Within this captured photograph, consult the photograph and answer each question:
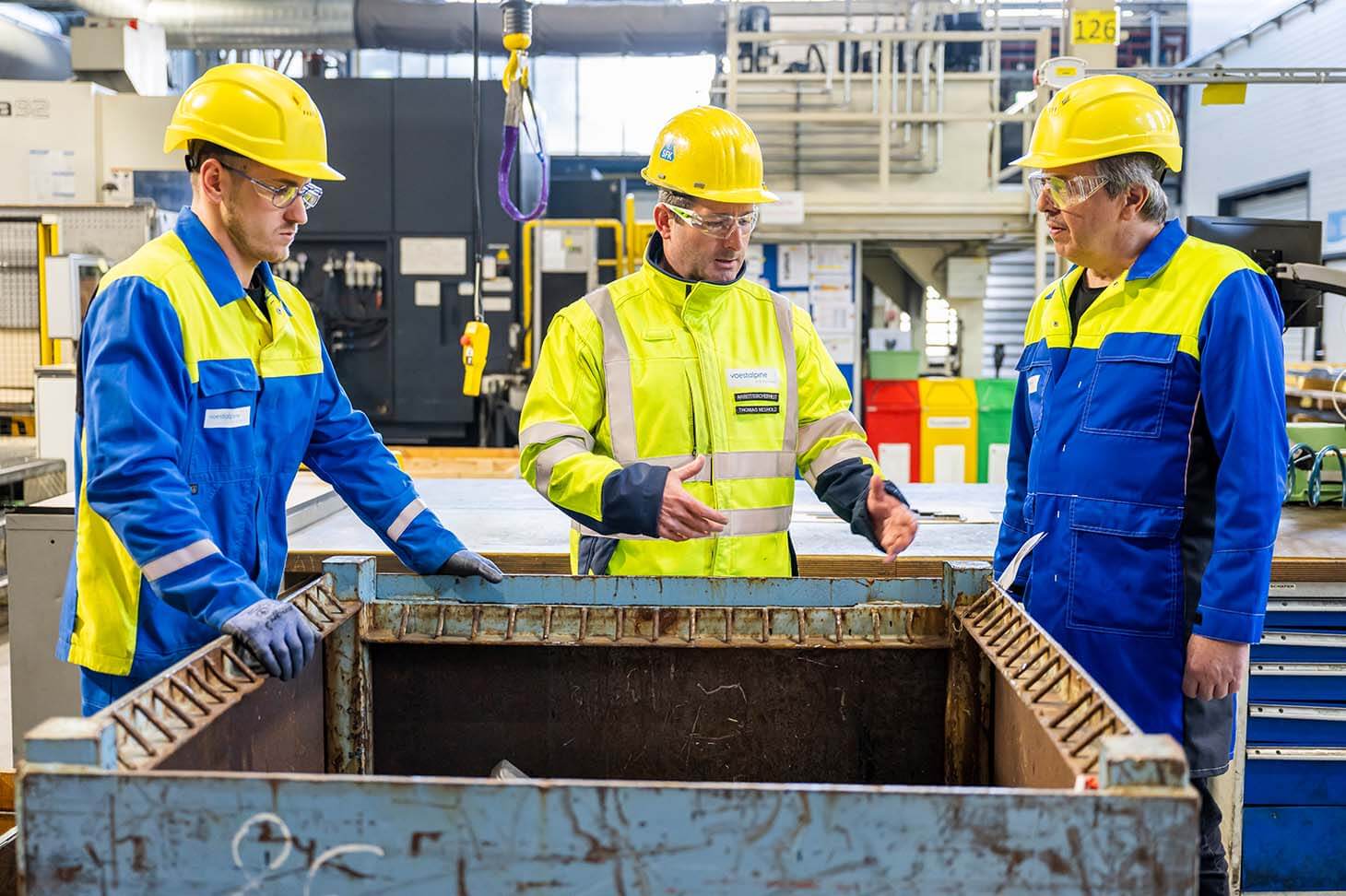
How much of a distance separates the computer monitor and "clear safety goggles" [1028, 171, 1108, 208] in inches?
53.8

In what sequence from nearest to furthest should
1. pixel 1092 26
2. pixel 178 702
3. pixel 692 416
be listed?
1. pixel 178 702
2. pixel 692 416
3. pixel 1092 26

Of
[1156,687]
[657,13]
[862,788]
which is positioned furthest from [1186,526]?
[657,13]

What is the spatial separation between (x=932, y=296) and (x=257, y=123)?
1233 centimetres

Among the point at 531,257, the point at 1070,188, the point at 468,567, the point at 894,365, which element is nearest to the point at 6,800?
the point at 468,567

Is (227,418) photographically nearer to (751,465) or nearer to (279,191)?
(279,191)

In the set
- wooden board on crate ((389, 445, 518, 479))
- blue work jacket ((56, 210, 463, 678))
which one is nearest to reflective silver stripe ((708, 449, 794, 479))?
blue work jacket ((56, 210, 463, 678))

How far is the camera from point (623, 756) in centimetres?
177

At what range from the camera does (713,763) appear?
1768 mm

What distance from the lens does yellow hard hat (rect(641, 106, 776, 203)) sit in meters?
2.07

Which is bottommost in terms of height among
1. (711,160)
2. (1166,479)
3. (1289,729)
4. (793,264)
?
(1289,729)

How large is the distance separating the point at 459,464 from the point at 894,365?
11.7 feet

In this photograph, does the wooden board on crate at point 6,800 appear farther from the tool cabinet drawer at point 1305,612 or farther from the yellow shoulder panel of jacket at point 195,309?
the tool cabinet drawer at point 1305,612

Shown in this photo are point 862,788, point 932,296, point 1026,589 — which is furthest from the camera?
point 932,296

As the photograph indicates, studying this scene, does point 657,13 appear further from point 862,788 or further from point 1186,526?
point 862,788
